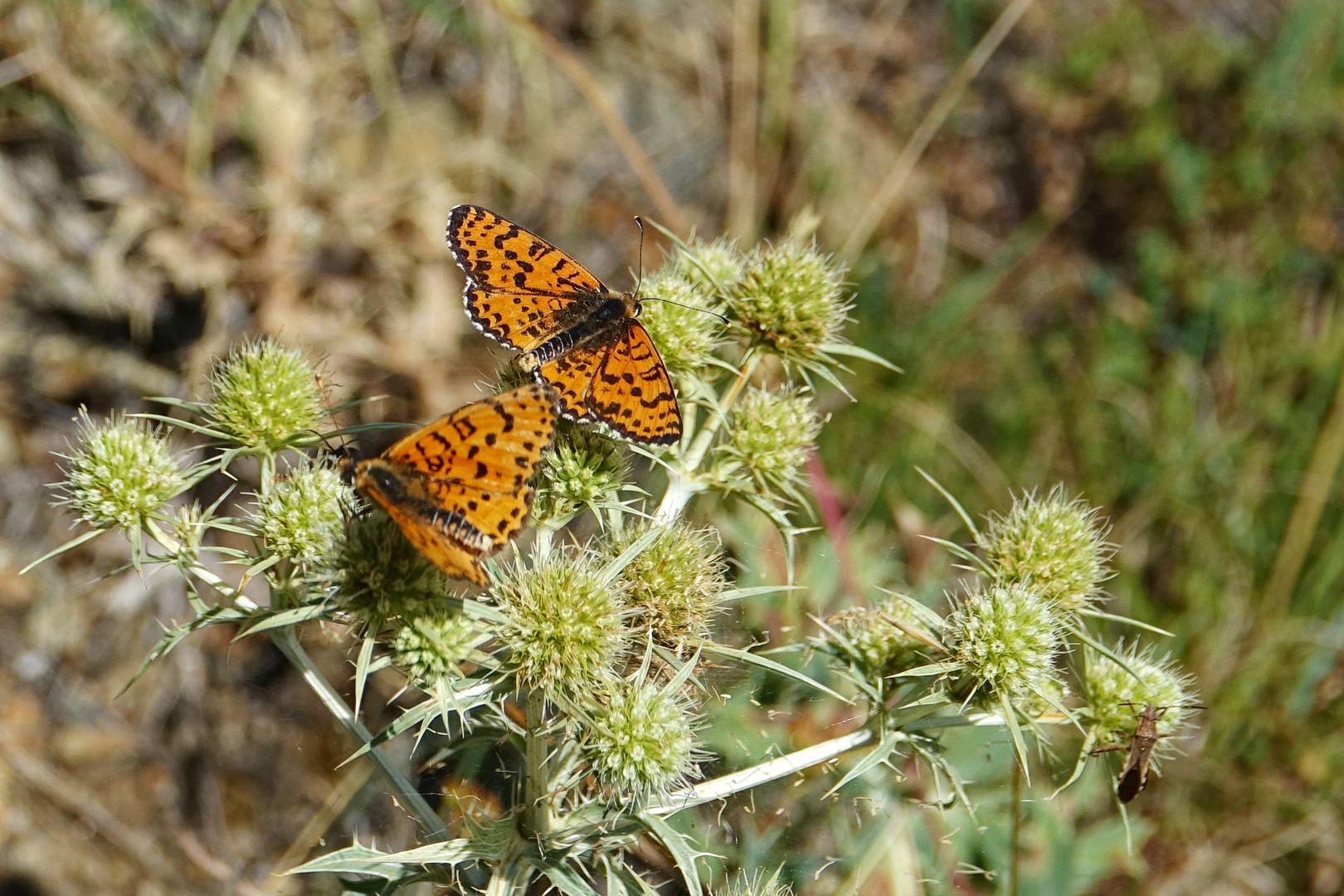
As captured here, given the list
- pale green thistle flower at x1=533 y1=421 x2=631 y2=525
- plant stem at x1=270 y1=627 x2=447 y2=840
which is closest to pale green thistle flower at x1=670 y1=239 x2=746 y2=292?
pale green thistle flower at x1=533 y1=421 x2=631 y2=525

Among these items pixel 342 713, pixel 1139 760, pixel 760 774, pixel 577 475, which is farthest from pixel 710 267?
pixel 1139 760

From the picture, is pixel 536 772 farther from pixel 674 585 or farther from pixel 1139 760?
pixel 1139 760

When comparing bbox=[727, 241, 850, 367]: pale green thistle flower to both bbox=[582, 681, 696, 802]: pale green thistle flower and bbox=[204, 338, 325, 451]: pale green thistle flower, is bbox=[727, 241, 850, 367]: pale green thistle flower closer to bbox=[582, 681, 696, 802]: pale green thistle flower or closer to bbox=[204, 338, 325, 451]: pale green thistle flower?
bbox=[582, 681, 696, 802]: pale green thistle flower

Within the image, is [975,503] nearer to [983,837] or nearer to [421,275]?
[983,837]

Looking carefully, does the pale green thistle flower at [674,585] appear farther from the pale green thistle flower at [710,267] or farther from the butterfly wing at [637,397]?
the pale green thistle flower at [710,267]

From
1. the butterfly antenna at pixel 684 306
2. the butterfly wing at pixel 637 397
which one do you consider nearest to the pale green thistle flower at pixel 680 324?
the butterfly antenna at pixel 684 306

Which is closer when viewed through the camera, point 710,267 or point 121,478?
point 121,478

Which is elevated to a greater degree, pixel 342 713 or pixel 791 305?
pixel 791 305
